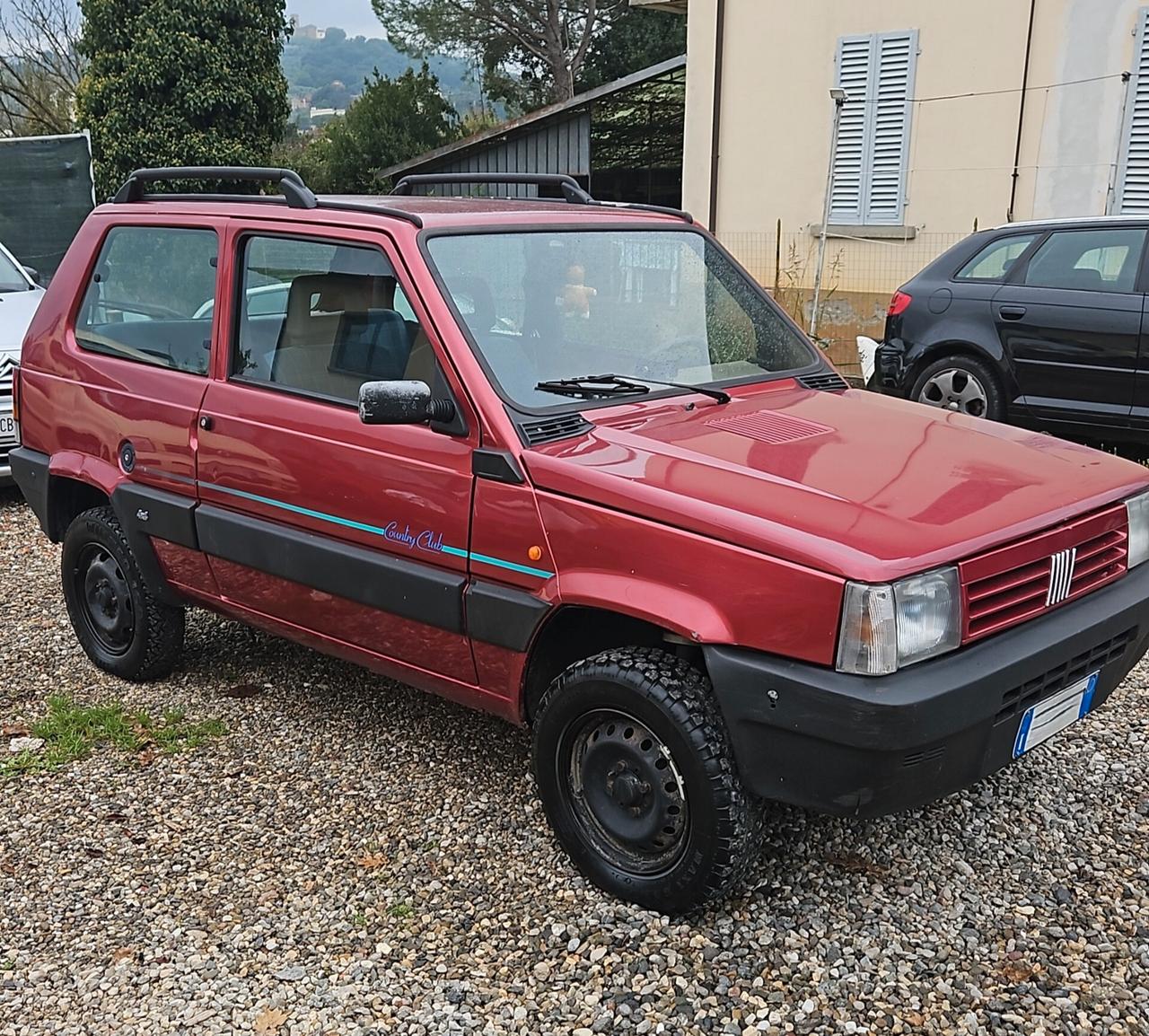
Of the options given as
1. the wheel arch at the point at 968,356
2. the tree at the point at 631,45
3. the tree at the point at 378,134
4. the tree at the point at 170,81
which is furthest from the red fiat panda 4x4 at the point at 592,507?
the tree at the point at 631,45

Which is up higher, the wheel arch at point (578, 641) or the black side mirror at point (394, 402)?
the black side mirror at point (394, 402)

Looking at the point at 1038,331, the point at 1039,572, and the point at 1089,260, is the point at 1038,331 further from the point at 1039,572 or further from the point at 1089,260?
the point at 1039,572

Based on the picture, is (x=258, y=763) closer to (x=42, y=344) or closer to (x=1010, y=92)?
(x=42, y=344)

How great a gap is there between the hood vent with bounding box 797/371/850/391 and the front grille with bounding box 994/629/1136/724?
1.34m

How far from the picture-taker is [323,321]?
3.85m

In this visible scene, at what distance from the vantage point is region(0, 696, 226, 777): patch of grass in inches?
164

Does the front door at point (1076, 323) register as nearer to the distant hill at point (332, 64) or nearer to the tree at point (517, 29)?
the tree at point (517, 29)

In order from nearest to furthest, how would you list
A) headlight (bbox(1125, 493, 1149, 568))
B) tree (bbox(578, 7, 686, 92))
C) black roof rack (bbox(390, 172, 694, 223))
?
headlight (bbox(1125, 493, 1149, 568)) → black roof rack (bbox(390, 172, 694, 223)) → tree (bbox(578, 7, 686, 92))

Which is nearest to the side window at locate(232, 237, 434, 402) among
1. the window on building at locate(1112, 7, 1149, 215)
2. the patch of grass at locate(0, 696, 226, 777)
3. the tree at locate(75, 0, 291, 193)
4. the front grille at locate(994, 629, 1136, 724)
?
the patch of grass at locate(0, 696, 226, 777)

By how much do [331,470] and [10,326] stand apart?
536cm

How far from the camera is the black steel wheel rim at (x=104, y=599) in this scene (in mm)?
4734

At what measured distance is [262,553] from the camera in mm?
3953

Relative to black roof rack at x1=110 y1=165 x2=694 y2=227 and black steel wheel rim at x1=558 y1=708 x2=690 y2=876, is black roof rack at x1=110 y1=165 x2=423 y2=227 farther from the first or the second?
black steel wheel rim at x1=558 y1=708 x2=690 y2=876

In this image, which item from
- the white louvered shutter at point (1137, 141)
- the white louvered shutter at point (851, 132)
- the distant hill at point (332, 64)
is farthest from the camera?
the distant hill at point (332, 64)
